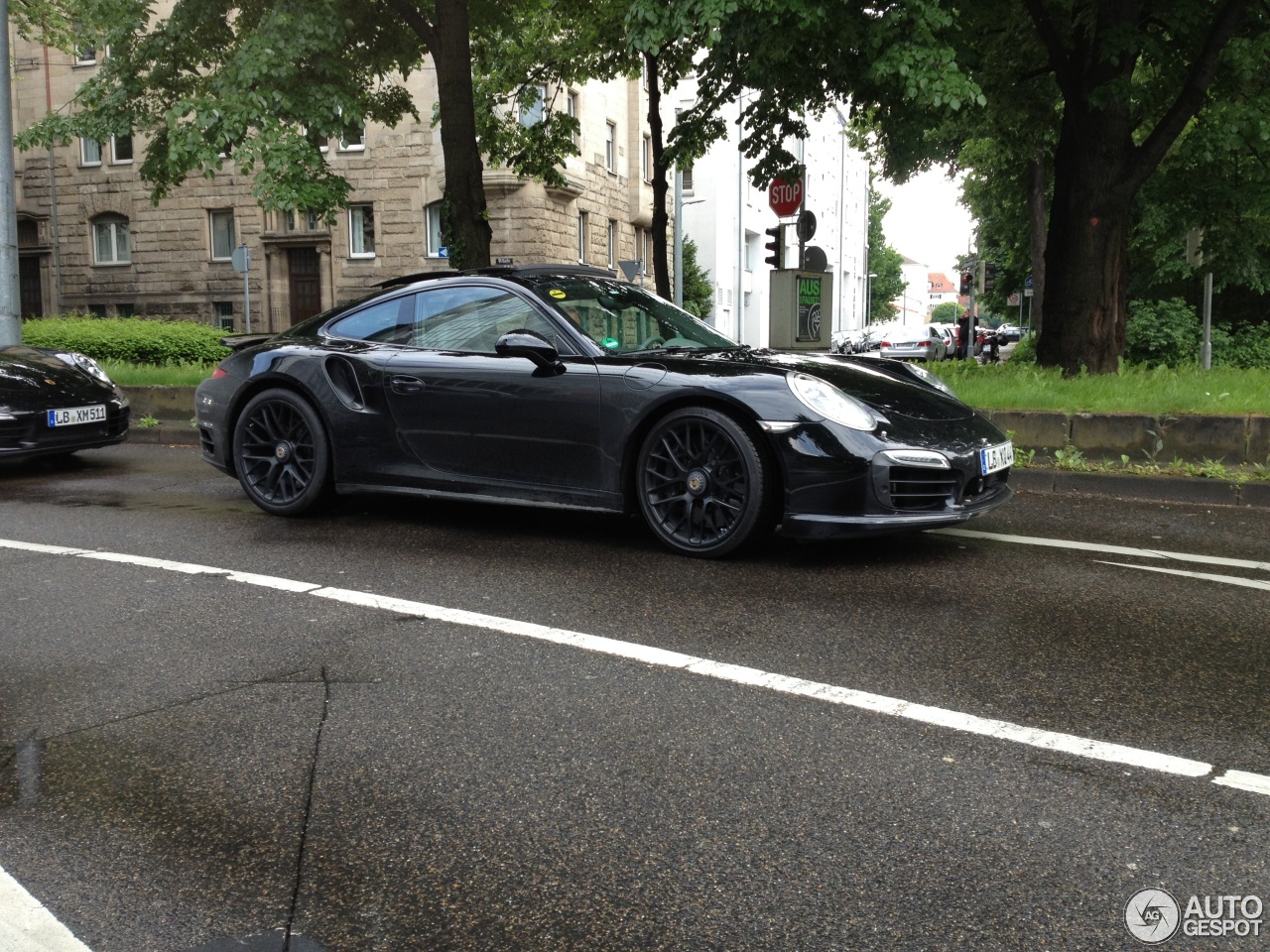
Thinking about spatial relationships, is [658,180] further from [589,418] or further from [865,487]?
[865,487]

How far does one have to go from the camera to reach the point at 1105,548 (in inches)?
228

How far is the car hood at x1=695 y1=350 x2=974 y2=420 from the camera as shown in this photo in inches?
213

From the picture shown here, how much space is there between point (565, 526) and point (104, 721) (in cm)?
335

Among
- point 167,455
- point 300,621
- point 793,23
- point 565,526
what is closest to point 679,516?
point 565,526

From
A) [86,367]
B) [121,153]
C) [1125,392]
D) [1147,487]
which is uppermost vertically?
[121,153]

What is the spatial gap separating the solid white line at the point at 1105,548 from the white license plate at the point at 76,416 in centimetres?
661

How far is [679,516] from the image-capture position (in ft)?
18.3

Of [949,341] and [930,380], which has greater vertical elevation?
[949,341]

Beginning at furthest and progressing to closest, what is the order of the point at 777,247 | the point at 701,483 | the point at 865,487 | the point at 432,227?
the point at 432,227, the point at 777,247, the point at 701,483, the point at 865,487

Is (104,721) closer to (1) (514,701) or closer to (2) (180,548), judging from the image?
(1) (514,701)

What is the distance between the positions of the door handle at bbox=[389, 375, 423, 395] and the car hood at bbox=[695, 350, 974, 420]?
5.17 feet

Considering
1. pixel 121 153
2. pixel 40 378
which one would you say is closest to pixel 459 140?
pixel 40 378

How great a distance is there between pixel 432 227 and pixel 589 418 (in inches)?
1193

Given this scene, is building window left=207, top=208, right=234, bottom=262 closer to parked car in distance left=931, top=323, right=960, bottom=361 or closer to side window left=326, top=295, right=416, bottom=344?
parked car in distance left=931, top=323, right=960, bottom=361
